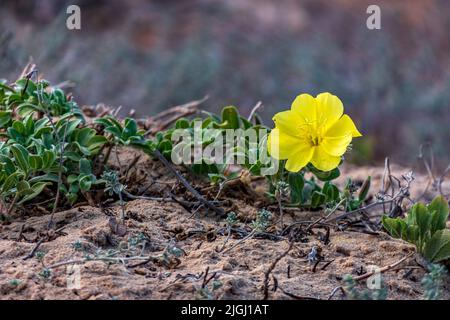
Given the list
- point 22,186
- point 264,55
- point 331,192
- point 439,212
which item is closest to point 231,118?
point 331,192

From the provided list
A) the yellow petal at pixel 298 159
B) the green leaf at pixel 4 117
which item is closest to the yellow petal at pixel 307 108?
the yellow petal at pixel 298 159

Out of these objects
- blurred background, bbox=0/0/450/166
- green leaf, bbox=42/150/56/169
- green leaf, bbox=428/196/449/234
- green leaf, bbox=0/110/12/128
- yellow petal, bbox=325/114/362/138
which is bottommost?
green leaf, bbox=428/196/449/234

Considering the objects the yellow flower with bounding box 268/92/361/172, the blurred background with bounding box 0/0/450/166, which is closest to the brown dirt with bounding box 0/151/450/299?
the yellow flower with bounding box 268/92/361/172

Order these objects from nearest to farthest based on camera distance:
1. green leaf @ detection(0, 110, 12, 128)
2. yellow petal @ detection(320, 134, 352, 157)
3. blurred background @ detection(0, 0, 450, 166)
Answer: yellow petal @ detection(320, 134, 352, 157)
green leaf @ detection(0, 110, 12, 128)
blurred background @ detection(0, 0, 450, 166)

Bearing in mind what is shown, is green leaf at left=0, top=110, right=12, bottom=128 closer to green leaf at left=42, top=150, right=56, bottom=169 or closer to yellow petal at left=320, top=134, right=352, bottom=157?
green leaf at left=42, top=150, right=56, bottom=169

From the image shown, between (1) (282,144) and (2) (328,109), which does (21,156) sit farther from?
(2) (328,109)
